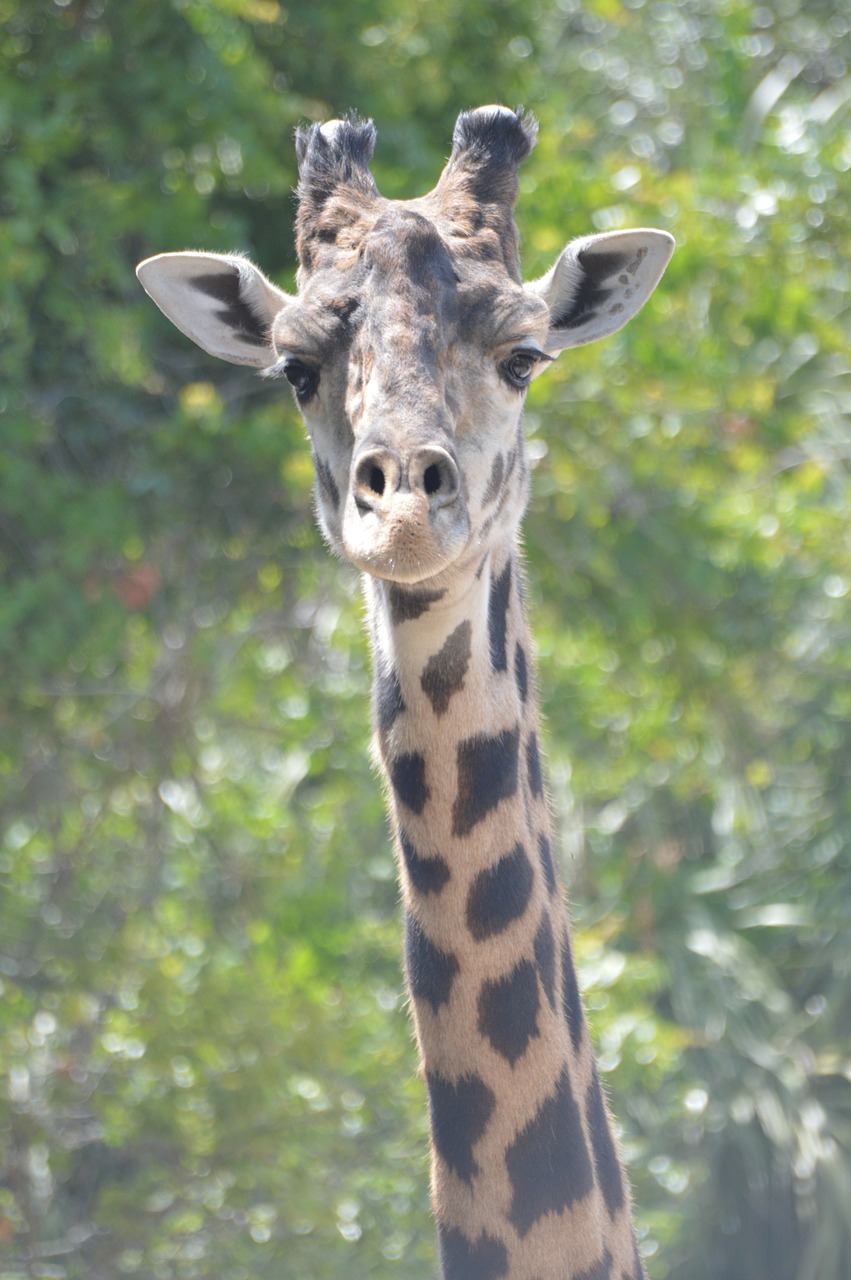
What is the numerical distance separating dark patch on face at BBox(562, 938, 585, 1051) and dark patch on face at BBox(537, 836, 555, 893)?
0.38 ft

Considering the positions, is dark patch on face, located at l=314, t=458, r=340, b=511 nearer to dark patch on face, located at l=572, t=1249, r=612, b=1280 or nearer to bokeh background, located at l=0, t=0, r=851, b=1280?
dark patch on face, located at l=572, t=1249, r=612, b=1280

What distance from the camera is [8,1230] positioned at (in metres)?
7.00

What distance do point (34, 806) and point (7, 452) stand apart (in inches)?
79.7

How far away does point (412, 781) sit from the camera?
295cm

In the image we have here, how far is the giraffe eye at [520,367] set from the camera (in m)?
2.99

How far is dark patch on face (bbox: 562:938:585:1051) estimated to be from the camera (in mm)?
3090

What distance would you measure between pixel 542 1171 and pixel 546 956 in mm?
369

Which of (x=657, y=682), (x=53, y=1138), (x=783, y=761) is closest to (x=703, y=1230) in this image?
(x=783, y=761)

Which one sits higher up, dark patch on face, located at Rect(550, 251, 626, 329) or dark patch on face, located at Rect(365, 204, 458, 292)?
dark patch on face, located at Rect(550, 251, 626, 329)

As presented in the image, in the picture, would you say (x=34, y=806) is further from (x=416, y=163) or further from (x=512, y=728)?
(x=512, y=728)

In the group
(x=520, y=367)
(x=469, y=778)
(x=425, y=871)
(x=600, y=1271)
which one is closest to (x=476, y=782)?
(x=469, y=778)

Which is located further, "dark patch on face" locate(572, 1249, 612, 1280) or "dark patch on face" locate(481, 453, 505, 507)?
"dark patch on face" locate(481, 453, 505, 507)

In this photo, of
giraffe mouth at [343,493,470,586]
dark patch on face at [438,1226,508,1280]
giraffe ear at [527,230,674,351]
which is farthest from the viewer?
giraffe ear at [527,230,674,351]

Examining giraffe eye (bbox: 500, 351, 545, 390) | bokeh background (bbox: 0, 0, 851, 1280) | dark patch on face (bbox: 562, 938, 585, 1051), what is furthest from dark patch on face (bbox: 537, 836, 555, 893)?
bokeh background (bbox: 0, 0, 851, 1280)
